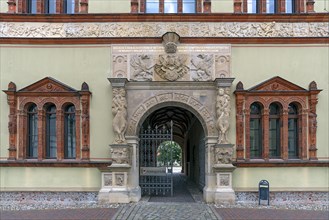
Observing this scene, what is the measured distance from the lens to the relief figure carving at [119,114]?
49.3ft

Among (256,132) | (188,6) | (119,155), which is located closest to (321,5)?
(188,6)

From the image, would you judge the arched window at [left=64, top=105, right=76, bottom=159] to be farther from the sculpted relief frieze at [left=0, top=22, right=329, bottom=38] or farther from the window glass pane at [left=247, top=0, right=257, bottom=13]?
Result: the window glass pane at [left=247, top=0, right=257, bottom=13]

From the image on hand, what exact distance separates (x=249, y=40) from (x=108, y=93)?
5.70 metres

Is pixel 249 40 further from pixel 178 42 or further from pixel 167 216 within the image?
pixel 167 216

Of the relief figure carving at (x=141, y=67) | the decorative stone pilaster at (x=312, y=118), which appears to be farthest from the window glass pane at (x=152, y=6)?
the decorative stone pilaster at (x=312, y=118)

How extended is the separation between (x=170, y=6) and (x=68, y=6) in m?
4.02

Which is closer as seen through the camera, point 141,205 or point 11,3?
point 141,205

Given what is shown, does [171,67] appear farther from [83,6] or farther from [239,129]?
[83,6]

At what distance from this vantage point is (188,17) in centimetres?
1556

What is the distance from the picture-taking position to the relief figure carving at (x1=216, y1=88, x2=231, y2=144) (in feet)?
49.1

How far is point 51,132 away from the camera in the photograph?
1577 centimetres

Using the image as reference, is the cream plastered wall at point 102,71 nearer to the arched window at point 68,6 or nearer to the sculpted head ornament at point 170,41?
the arched window at point 68,6

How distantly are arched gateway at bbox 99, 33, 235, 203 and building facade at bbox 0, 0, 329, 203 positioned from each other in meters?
0.04

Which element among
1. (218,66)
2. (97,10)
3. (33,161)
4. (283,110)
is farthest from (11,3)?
(283,110)
